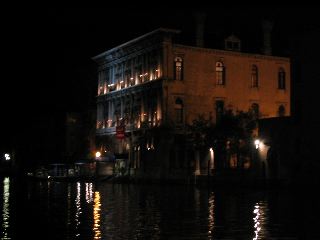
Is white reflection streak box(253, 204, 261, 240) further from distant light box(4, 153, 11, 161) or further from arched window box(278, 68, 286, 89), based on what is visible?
distant light box(4, 153, 11, 161)

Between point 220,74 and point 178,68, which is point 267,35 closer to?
point 220,74

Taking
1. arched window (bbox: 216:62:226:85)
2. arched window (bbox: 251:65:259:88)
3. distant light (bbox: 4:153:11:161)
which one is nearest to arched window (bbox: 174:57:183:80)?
arched window (bbox: 216:62:226:85)

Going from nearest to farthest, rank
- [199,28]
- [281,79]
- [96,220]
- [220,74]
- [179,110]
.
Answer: [96,220]
[179,110]
[199,28]
[220,74]
[281,79]

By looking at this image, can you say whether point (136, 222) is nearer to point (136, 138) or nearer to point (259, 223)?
point (259, 223)

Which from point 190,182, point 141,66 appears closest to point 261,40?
point 141,66

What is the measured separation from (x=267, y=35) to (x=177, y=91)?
14.0 m

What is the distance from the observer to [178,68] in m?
70.4

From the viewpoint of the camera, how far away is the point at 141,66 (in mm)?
74375

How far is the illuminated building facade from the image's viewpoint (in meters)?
69.4

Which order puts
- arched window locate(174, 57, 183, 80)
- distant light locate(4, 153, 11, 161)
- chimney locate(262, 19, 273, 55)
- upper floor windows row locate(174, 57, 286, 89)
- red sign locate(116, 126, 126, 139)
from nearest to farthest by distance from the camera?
arched window locate(174, 57, 183, 80) → upper floor windows row locate(174, 57, 286, 89) → red sign locate(116, 126, 126, 139) → chimney locate(262, 19, 273, 55) → distant light locate(4, 153, 11, 161)

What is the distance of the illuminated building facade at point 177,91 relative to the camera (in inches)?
2734

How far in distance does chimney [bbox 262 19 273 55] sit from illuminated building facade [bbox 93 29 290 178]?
125 centimetres

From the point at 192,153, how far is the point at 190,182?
14.3 metres

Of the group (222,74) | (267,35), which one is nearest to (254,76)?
(222,74)
